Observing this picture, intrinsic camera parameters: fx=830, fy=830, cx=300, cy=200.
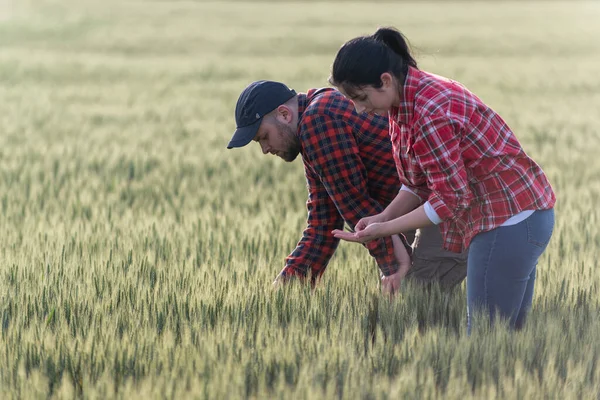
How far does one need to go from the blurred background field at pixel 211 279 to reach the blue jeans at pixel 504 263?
0.12 meters

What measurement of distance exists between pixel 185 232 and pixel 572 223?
2024mm

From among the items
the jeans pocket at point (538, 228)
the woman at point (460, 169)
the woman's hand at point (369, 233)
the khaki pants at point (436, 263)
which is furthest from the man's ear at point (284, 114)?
the jeans pocket at point (538, 228)

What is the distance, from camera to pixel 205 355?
2.19 metres

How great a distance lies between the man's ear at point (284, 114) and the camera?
9.07 ft

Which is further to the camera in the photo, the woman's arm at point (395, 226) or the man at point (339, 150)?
the man at point (339, 150)

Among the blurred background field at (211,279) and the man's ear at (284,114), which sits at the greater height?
the man's ear at (284,114)

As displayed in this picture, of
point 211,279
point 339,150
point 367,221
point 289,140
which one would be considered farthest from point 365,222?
point 211,279

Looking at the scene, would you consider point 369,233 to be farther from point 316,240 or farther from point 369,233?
point 316,240

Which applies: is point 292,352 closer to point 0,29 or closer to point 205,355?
point 205,355

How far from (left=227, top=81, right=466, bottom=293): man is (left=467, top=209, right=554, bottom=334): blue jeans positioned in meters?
0.42

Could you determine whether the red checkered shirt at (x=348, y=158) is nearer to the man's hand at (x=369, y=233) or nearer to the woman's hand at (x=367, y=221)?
the woman's hand at (x=367, y=221)

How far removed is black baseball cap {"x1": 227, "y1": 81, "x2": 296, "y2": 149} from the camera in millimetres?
2713

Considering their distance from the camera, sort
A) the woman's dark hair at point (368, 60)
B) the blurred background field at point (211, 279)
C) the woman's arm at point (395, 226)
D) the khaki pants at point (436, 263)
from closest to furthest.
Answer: the blurred background field at point (211, 279)
the woman's dark hair at point (368, 60)
the woman's arm at point (395, 226)
the khaki pants at point (436, 263)

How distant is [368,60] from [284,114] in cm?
54
